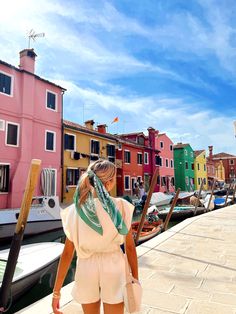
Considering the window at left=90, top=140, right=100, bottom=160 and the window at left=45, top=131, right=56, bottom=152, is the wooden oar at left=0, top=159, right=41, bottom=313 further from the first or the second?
the window at left=90, top=140, right=100, bottom=160

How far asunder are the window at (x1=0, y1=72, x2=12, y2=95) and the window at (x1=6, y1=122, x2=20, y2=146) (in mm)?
1979

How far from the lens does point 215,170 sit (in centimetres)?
6038

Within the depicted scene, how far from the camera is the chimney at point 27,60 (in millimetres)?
18359

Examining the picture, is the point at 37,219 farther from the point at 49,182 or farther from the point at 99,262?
the point at 99,262

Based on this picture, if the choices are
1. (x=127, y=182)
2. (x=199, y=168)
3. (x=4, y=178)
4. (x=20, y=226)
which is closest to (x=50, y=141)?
(x=4, y=178)

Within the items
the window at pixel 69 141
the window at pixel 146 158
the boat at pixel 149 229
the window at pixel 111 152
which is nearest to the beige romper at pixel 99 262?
the boat at pixel 149 229

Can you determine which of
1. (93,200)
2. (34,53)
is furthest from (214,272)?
(34,53)

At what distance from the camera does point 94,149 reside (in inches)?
967

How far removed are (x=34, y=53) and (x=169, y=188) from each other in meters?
25.1

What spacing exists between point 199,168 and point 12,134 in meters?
36.5

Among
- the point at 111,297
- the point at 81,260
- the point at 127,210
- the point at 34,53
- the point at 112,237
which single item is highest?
the point at 34,53

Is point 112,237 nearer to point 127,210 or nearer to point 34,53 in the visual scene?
point 127,210

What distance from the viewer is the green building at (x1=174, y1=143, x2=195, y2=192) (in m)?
42.2

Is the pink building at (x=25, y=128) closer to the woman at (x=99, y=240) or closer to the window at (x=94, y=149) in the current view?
the window at (x=94, y=149)
